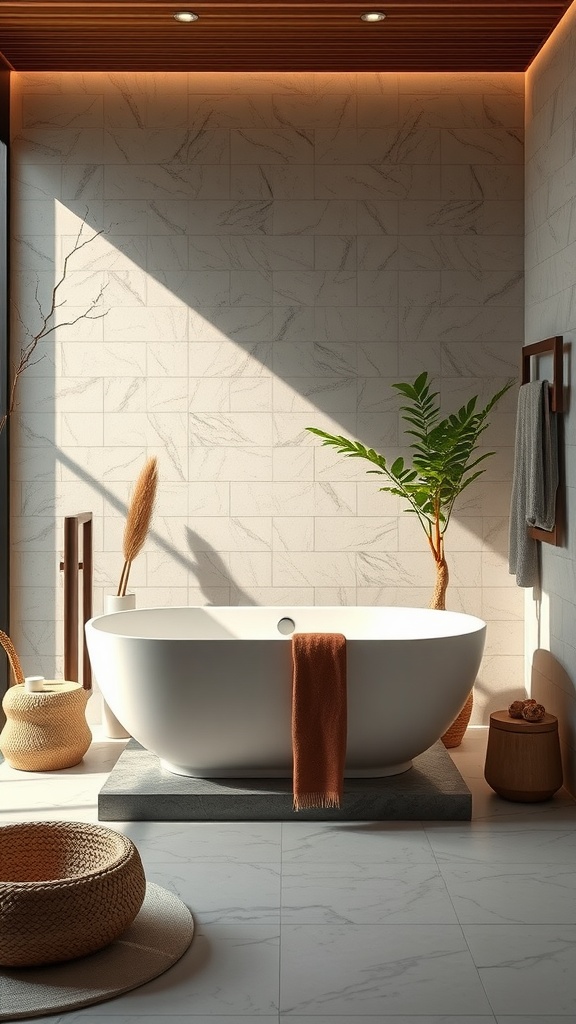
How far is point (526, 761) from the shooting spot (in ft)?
13.4

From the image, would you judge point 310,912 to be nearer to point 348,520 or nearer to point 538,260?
point 348,520

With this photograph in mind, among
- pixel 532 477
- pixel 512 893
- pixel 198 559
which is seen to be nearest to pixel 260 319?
pixel 198 559

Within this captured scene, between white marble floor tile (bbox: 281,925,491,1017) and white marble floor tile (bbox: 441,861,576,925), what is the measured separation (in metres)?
0.16

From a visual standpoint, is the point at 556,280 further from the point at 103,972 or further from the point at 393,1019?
the point at 103,972

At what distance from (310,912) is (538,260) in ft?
10.0

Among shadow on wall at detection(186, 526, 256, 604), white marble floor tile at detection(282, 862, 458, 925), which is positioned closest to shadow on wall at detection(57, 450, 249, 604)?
shadow on wall at detection(186, 526, 256, 604)

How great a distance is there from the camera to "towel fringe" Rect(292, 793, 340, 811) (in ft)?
12.5

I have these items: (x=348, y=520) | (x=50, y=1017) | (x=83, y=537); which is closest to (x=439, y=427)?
(x=348, y=520)

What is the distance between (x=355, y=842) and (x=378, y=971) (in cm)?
97

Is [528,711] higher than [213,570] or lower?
lower

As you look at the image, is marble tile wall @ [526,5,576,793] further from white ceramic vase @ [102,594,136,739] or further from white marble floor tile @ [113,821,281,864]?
white ceramic vase @ [102,594,136,739]

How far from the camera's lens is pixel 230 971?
2723 millimetres

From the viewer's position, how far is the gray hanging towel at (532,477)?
14.2ft

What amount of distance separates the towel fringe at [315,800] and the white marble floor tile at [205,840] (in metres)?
0.13
